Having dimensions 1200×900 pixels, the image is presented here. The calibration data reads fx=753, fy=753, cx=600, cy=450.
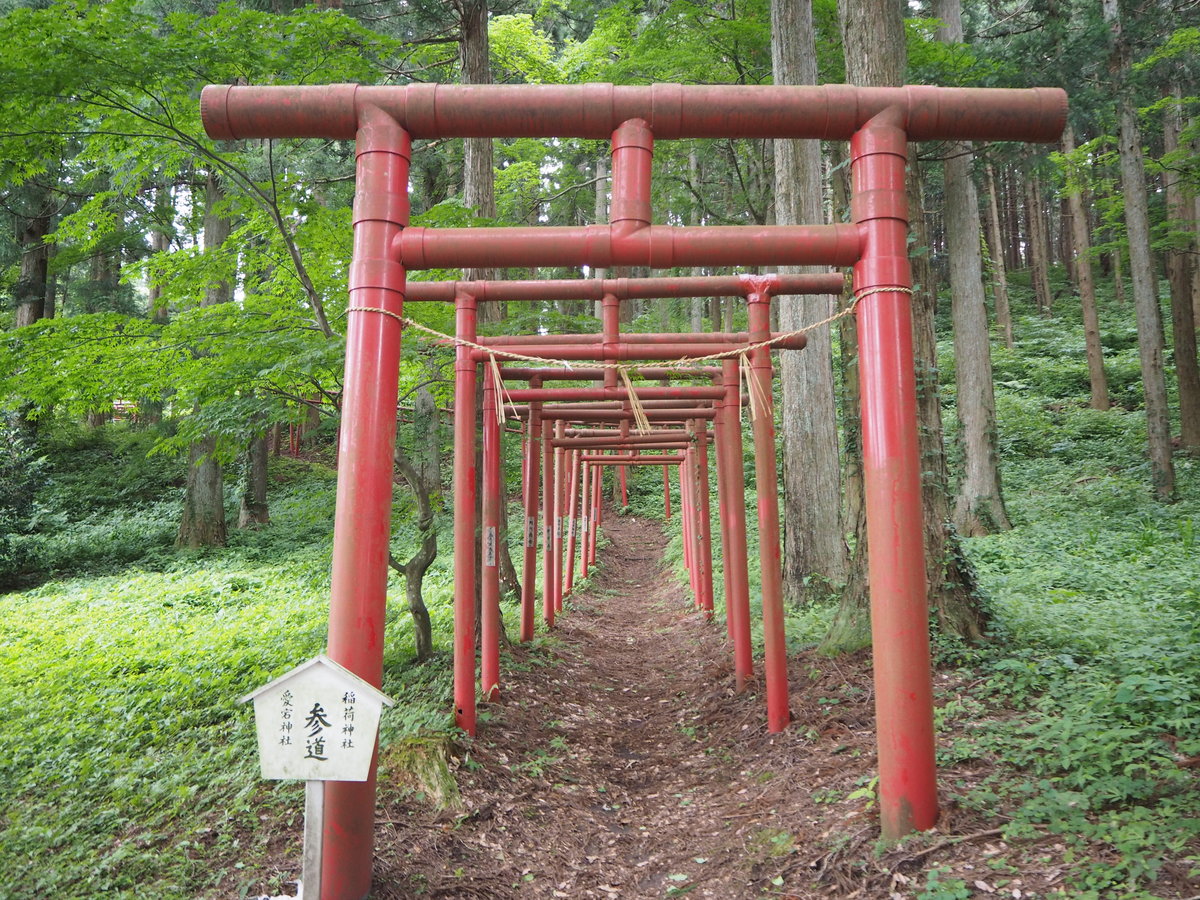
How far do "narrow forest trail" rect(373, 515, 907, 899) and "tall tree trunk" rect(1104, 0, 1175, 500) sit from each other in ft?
28.0

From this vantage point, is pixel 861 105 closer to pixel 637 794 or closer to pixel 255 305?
pixel 637 794

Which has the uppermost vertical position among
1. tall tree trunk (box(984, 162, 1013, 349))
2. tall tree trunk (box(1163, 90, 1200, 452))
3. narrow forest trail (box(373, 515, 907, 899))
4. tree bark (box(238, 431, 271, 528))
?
tall tree trunk (box(984, 162, 1013, 349))

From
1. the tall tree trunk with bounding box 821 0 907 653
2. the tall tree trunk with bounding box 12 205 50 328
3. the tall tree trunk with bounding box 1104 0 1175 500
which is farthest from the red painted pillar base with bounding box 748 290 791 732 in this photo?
the tall tree trunk with bounding box 12 205 50 328

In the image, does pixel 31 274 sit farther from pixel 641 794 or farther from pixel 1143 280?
pixel 1143 280

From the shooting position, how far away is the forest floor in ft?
9.88

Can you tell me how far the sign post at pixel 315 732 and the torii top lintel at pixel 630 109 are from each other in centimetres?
232

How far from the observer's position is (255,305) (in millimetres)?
6188

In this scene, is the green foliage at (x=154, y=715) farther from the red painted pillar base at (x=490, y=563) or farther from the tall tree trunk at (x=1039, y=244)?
the tall tree trunk at (x=1039, y=244)

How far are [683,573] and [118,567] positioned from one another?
32.7 feet

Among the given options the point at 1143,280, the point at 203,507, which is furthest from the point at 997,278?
the point at 203,507

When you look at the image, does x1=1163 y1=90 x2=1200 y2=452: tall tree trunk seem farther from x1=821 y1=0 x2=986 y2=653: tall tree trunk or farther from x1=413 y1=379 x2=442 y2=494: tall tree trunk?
x1=413 y1=379 x2=442 y2=494: tall tree trunk

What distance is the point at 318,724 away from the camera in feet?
8.80

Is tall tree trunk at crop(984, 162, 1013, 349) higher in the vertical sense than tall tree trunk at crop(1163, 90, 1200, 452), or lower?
higher

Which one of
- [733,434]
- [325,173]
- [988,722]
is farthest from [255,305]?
[325,173]
